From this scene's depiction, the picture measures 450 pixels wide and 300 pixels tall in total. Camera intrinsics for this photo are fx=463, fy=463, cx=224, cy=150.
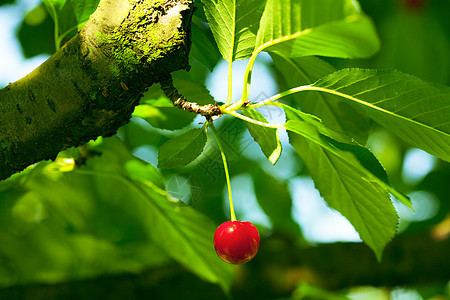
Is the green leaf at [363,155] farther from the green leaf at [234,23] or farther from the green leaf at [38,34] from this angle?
the green leaf at [38,34]

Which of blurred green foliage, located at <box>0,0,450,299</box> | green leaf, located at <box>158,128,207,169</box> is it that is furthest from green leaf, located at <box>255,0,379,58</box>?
blurred green foliage, located at <box>0,0,450,299</box>

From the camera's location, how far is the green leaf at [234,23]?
772 millimetres

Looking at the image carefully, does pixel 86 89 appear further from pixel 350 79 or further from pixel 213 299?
pixel 213 299

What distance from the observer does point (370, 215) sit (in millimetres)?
931

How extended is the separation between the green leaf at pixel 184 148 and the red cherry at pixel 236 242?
150 mm

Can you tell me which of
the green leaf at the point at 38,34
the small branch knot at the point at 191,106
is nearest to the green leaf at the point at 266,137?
the small branch knot at the point at 191,106

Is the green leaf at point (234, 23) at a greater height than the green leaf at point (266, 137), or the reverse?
the green leaf at point (234, 23)

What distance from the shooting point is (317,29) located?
61 cm

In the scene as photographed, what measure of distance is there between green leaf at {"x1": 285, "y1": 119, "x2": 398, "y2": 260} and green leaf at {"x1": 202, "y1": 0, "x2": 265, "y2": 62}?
19 centimetres

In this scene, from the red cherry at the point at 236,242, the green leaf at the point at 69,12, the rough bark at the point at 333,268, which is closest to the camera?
the red cherry at the point at 236,242

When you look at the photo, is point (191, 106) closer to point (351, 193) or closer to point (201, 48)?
point (201, 48)

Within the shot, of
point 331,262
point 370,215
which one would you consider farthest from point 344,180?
point 331,262

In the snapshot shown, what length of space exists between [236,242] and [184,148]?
201mm

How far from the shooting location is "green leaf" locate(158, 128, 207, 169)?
2.86ft
